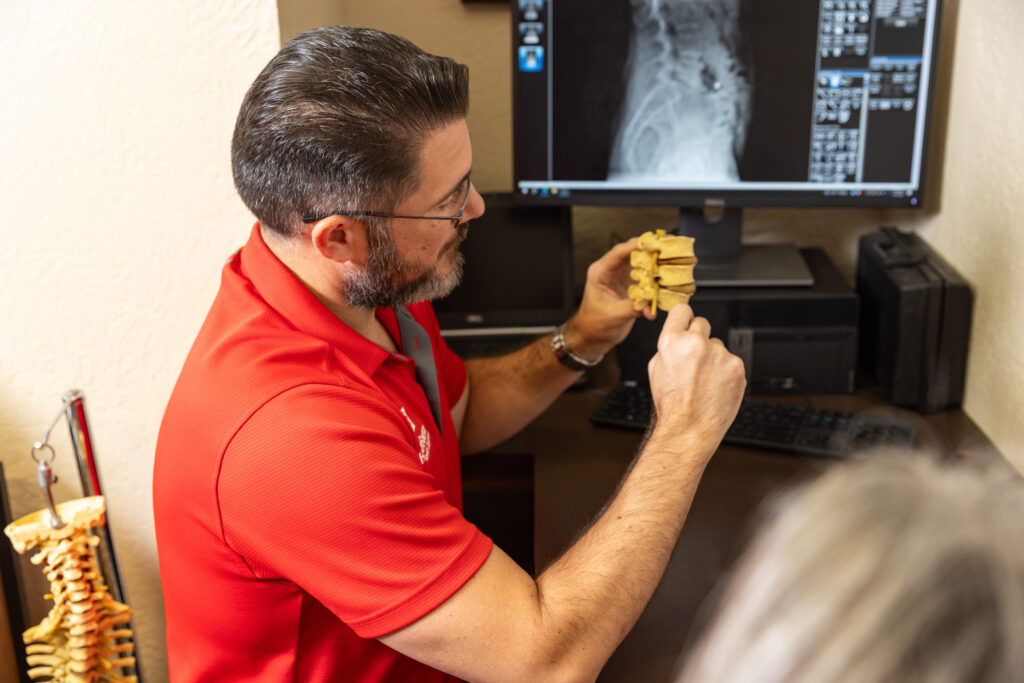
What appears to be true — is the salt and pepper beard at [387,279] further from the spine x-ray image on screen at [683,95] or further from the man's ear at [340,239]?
the spine x-ray image on screen at [683,95]

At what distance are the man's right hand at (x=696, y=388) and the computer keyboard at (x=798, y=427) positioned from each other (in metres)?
0.30

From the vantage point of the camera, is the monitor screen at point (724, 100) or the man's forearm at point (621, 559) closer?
the man's forearm at point (621, 559)

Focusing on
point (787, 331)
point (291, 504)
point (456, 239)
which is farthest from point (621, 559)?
point (787, 331)

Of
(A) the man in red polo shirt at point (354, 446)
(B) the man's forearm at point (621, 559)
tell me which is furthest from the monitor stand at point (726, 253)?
(B) the man's forearm at point (621, 559)

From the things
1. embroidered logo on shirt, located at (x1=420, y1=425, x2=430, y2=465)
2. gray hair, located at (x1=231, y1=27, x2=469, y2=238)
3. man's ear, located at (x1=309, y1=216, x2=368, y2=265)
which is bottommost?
embroidered logo on shirt, located at (x1=420, y1=425, x2=430, y2=465)

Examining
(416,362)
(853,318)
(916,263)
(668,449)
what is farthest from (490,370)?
(916,263)

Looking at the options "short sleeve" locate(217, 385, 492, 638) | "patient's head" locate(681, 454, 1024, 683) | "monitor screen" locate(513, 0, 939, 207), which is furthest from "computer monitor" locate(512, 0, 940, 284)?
"patient's head" locate(681, 454, 1024, 683)

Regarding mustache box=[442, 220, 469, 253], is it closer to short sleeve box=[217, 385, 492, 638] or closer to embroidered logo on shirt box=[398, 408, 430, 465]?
embroidered logo on shirt box=[398, 408, 430, 465]

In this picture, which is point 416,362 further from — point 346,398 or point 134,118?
point 134,118

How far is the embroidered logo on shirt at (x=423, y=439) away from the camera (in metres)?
1.13

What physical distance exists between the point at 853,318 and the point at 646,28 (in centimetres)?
58

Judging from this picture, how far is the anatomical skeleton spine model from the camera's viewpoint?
125cm

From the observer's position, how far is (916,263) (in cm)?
155

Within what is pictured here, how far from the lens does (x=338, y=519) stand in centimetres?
92
